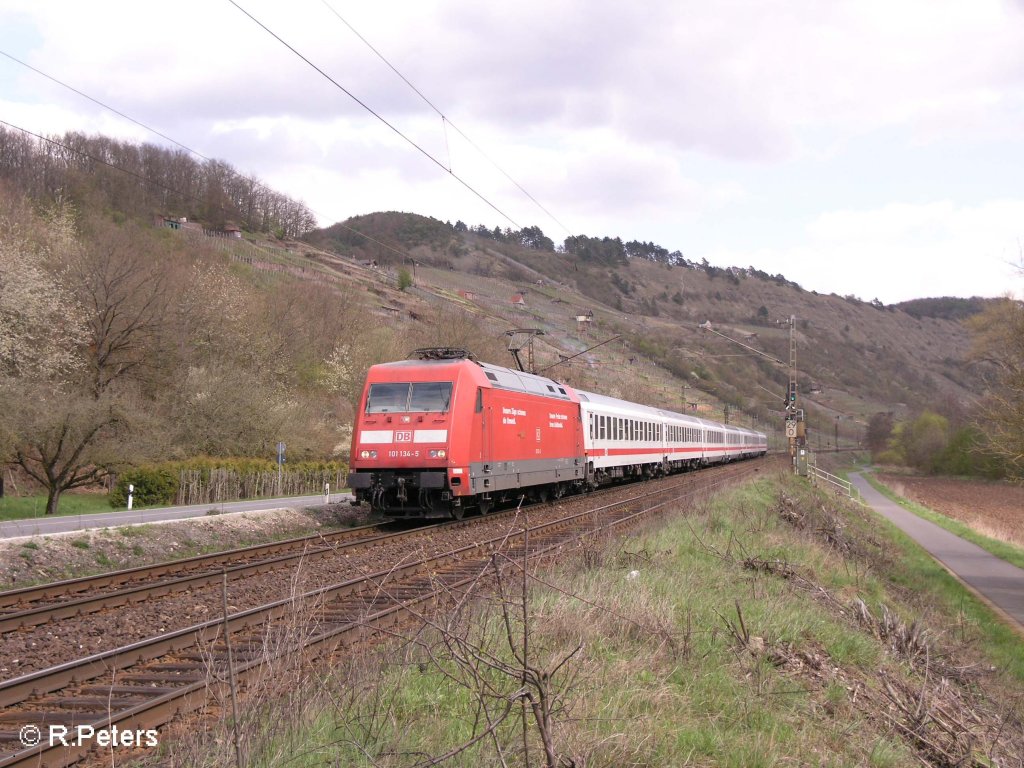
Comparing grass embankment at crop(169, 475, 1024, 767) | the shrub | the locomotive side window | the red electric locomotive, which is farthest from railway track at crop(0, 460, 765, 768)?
the shrub

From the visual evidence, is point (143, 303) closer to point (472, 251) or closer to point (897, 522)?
point (897, 522)

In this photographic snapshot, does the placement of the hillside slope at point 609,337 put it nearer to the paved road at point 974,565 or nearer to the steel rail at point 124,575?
the paved road at point 974,565

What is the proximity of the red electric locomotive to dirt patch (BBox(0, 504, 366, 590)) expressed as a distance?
1992 millimetres

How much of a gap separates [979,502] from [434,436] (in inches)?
1721

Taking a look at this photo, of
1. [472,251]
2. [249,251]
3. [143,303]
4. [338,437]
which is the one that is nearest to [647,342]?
[249,251]

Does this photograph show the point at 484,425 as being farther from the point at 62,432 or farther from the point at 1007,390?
the point at 62,432

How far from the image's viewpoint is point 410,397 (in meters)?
18.7

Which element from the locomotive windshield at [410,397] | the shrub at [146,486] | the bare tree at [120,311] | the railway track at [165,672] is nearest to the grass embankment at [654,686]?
the railway track at [165,672]

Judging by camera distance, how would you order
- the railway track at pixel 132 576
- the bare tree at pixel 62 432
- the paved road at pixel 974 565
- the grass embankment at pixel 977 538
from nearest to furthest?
the railway track at pixel 132 576
the paved road at pixel 974 565
the grass embankment at pixel 977 538
the bare tree at pixel 62 432

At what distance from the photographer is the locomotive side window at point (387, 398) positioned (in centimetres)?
1873

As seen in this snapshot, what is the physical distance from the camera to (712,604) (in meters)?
8.97

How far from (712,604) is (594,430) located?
2074 cm

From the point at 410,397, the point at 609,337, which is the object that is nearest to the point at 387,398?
the point at 410,397

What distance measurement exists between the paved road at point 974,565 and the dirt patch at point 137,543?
14.5 meters
